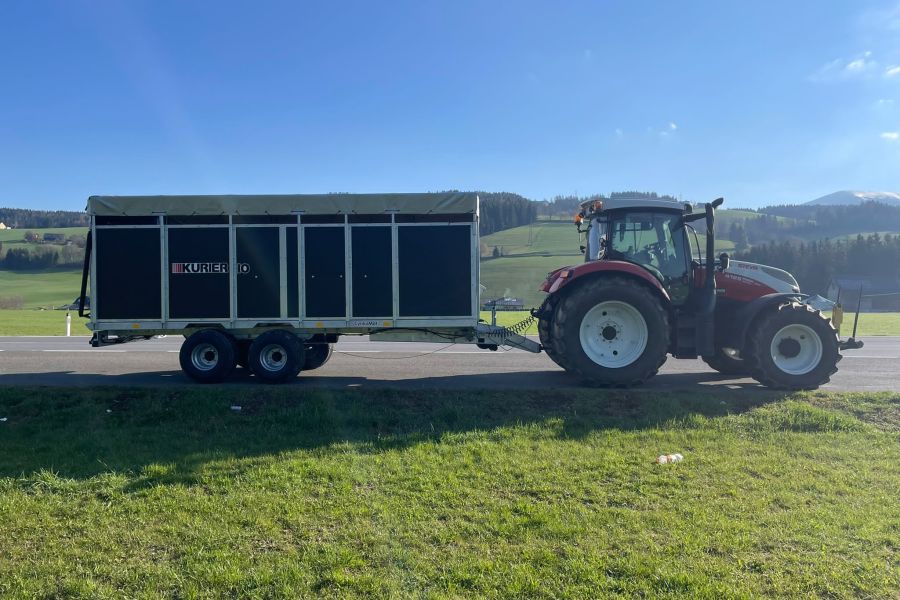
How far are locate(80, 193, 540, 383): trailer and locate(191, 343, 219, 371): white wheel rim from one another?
16mm

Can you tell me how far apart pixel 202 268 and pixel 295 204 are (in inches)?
69.5

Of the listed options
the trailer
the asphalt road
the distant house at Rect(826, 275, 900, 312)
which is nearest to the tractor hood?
the asphalt road

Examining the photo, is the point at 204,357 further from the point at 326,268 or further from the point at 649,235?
the point at 649,235

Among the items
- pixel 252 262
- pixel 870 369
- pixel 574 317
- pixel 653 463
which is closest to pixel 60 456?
pixel 252 262

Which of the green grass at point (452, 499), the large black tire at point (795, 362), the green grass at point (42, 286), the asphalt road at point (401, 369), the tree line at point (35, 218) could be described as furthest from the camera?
the tree line at point (35, 218)

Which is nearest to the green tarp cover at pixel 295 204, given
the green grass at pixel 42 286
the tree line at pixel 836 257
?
the green grass at pixel 42 286

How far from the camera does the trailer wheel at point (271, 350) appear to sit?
29.4 ft

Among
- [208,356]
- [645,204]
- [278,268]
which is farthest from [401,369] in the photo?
[645,204]

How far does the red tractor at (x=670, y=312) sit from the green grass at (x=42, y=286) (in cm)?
4439

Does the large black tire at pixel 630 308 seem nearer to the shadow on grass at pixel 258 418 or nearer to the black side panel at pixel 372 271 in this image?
the shadow on grass at pixel 258 418

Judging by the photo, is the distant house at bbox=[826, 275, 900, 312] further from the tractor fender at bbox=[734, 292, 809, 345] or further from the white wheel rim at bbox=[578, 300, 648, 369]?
the white wheel rim at bbox=[578, 300, 648, 369]

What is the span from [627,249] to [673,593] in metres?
6.71

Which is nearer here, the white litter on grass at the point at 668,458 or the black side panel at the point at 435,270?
the white litter on grass at the point at 668,458

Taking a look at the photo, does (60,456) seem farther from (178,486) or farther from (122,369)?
(122,369)
